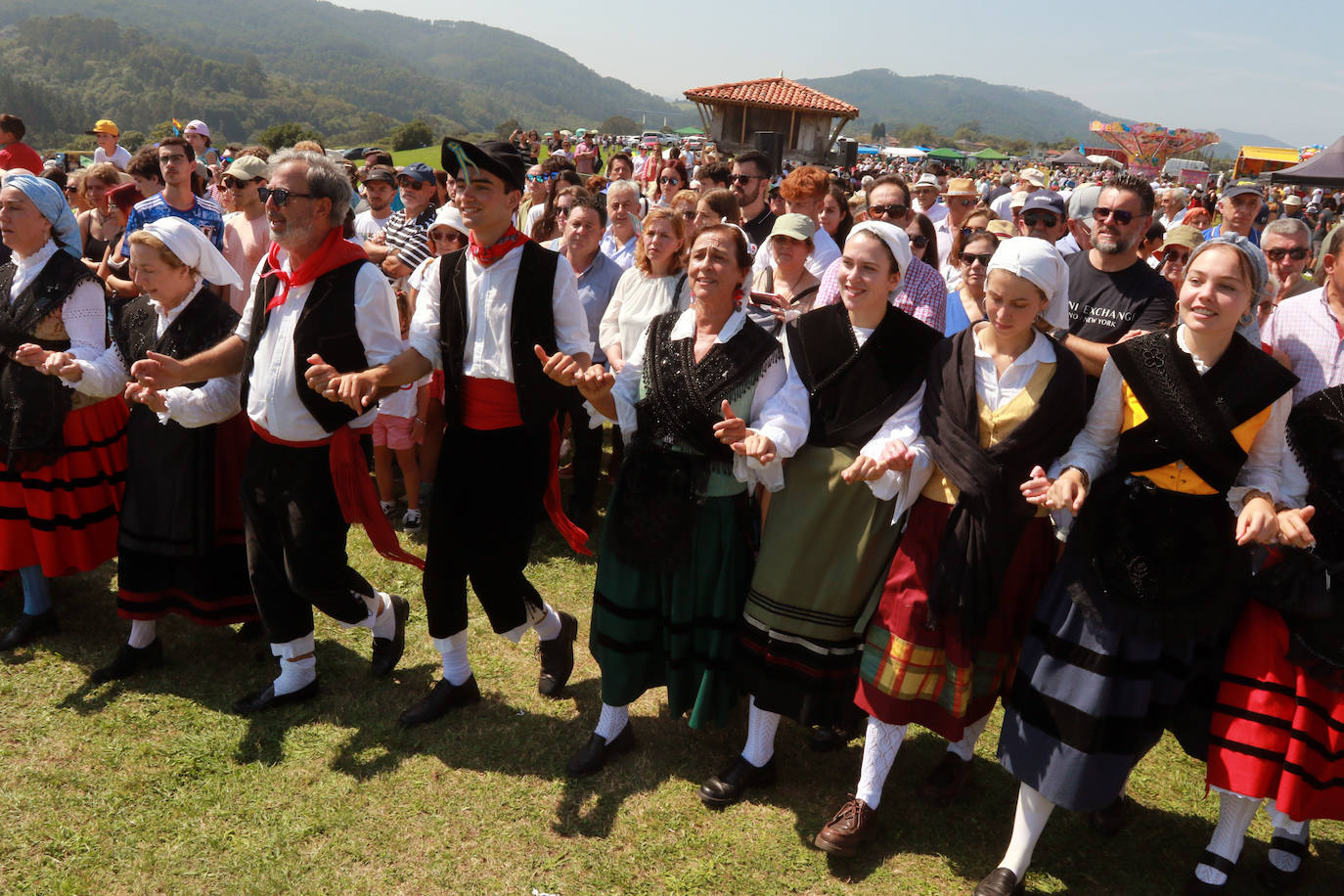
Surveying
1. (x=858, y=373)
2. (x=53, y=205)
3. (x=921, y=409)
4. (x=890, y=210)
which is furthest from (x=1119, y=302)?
(x=53, y=205)

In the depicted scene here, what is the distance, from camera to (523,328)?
324 centimetres

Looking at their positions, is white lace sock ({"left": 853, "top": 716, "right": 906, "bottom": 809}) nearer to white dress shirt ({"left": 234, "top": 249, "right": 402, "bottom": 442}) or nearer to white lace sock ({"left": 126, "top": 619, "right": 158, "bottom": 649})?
white dress shirt ({"left": 234, "top": 249, "right": 402, "bottom": 442})

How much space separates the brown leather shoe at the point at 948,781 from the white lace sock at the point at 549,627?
168 centimetres

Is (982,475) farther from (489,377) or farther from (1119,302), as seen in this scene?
(489,377)

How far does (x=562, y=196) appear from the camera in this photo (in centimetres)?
539

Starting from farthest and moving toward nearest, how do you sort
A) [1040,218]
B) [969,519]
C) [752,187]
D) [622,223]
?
[752,187]
[622,223]
[1040,218]
[969,519]

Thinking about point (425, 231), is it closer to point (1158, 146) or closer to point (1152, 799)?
point (1152, 799)

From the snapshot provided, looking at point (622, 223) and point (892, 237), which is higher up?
point (892, 237)

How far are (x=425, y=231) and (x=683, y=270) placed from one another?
2.13 meters

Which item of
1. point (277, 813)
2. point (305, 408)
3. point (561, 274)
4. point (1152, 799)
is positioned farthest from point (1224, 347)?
point (277, 813)

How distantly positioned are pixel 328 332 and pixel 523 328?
2.42 feet

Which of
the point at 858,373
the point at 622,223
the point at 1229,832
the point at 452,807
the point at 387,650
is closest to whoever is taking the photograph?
the point at 1229,832

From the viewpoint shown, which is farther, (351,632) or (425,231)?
(425,231)

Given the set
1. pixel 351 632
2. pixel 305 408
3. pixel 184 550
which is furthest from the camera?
pixel 351 632
